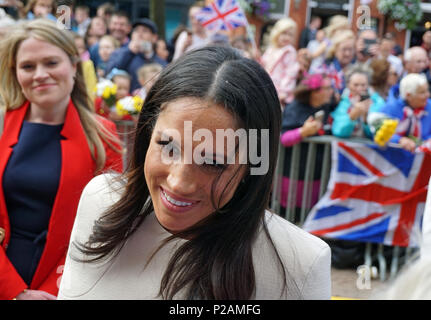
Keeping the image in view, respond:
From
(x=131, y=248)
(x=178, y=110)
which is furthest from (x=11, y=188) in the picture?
(x=178, y=110)

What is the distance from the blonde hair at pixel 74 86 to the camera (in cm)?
232

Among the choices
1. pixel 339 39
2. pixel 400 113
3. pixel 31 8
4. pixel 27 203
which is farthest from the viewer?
pixel 339 39

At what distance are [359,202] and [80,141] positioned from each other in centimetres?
317

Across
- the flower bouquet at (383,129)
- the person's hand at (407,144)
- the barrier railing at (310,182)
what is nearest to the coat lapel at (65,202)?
the barrier railing at (310,182)

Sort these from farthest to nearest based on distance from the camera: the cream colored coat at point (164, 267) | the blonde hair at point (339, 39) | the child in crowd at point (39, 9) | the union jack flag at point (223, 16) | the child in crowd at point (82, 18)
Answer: the child in crowd at point (82, 18) → the blonde hair at point (339, 39) → the union jack flag at point (223, 16) → the child in crowd at point (39, 9) → the cream colored coat at point (164, 267)

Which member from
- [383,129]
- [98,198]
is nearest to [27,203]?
[98,198]

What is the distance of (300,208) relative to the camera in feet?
16.7

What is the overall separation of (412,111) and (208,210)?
4361 mm

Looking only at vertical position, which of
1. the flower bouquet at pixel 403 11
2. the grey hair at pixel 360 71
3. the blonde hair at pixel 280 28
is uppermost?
the flower bouquet at pixel 403 11

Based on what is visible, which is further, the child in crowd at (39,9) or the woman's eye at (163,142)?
the child in crowd at (39,9)

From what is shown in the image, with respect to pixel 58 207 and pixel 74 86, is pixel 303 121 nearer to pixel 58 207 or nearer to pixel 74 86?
pixel 74 86

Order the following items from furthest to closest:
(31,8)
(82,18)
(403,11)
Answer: (403,11) → (82,18) → (31,8)

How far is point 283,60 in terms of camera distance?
6824mm

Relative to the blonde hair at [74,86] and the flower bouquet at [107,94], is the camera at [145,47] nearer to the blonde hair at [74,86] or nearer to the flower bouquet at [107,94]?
the flower bouquet at [107,94]
